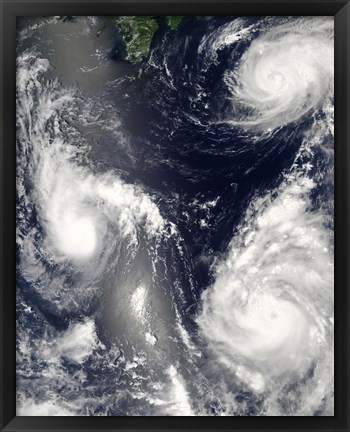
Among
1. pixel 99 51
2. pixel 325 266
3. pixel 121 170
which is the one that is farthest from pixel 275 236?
pixel 99 51

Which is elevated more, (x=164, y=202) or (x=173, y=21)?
(x=173, y=21)

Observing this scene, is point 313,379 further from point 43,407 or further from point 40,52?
point 40,52

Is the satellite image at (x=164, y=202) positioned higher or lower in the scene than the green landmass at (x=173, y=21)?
lower
